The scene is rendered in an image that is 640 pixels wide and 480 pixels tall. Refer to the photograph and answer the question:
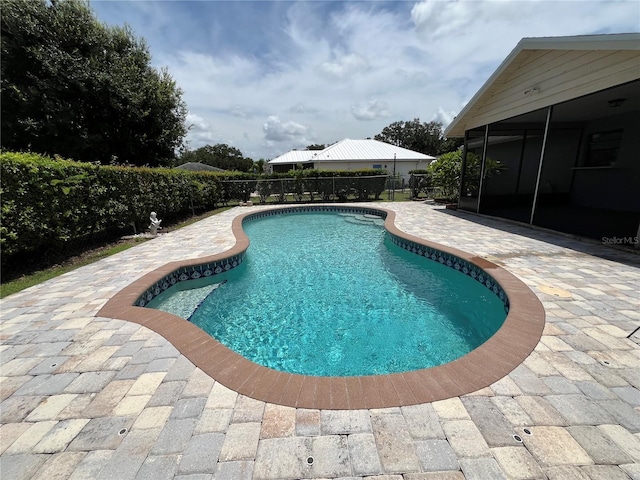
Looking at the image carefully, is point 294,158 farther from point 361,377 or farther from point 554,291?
point 361,377

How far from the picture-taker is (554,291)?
11.8ft

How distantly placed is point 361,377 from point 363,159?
26374mm

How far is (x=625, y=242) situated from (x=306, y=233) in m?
8.05

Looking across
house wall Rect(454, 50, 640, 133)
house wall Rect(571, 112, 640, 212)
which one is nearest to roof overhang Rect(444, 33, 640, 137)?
house wall Rect(454, 50, 640, 133)

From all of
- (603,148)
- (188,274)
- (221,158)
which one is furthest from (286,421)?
(221,158)

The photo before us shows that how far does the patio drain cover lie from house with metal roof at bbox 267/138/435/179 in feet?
73.5

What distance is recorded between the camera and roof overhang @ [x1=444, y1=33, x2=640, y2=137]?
16.2ft

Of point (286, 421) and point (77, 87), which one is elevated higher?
point (77, 87)

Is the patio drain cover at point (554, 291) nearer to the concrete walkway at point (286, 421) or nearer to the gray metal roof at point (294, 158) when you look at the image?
the concrete walkway at point (286, 421)

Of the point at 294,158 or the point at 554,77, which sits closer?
the point at 554,77

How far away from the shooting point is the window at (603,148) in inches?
372

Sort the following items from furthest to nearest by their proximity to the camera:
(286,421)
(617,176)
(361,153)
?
1. (361,153)
2. (617,176)
3. (286,421)

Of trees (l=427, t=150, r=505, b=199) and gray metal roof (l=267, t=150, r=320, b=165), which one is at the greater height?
gray metal roof (l=267, t=150, r=320, b=165)

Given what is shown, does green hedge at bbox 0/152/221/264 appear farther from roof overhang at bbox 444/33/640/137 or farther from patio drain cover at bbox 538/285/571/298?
roof overhang at bbox 444/33/640/137
